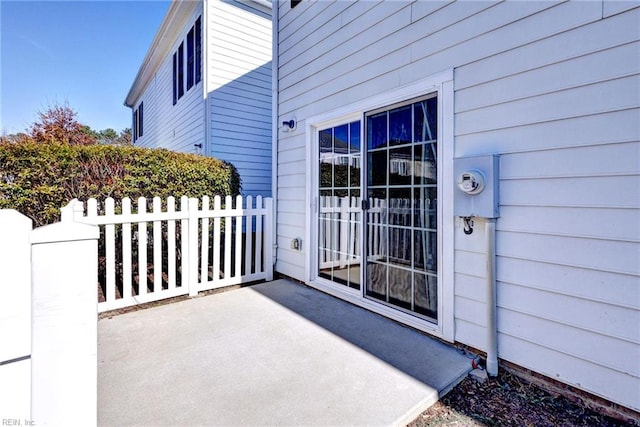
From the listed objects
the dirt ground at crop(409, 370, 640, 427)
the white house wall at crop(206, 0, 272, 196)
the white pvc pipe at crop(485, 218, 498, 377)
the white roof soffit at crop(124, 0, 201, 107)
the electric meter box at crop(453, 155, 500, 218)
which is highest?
the white roof soffit at crop(124, 0, 201, 107)

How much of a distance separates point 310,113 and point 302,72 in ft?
1.93

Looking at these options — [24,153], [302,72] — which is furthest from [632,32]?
[24,153]

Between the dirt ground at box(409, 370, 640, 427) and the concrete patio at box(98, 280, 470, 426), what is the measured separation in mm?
75

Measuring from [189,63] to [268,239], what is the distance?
5.18m

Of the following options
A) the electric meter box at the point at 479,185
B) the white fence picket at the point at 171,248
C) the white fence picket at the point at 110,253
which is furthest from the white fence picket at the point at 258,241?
the electric meter box at the point at 479,185

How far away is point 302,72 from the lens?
394cm

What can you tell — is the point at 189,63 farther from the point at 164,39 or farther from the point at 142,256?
the point at 142,256

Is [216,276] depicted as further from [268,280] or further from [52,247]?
[52,247]

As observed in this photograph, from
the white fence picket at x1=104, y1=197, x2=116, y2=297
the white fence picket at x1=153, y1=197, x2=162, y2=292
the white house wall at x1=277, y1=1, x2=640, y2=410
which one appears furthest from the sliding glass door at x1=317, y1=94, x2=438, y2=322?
the white fence picket at x1=104, y1=197, x2=116, y2=297

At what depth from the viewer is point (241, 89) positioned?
6551 millimetres

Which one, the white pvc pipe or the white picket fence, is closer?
the white pvc pipe

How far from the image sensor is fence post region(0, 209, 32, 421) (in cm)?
87

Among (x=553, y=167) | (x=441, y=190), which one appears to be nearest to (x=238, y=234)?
(x=441, y=190)

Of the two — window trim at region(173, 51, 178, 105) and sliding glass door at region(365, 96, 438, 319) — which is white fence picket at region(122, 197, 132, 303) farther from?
window trim at region(173, 51, 178, 105)
